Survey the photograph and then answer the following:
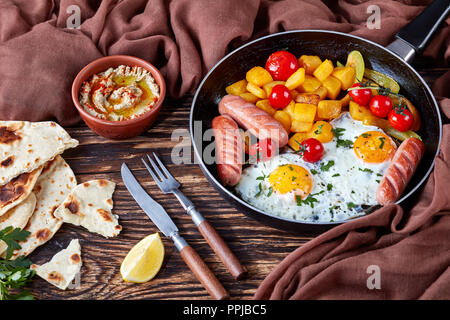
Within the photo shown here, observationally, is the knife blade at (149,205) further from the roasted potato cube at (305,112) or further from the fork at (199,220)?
the roasted potato cube at (305,112)

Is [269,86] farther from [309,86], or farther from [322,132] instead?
[322,132]

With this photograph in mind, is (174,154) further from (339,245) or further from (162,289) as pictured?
(339,245)

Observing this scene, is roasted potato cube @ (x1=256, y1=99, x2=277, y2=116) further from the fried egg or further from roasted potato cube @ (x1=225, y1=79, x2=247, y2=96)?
the fried egg

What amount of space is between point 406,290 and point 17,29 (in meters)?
3.45

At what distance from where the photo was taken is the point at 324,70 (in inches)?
130

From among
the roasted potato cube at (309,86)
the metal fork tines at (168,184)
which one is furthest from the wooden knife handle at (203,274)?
the roasted potato cube at (309,86)

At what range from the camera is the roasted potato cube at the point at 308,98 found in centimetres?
320

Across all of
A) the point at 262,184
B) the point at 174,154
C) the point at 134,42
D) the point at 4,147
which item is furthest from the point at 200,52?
the point at 4,147

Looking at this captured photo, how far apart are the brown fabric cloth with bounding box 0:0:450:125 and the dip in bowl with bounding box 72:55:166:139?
0.66 feet

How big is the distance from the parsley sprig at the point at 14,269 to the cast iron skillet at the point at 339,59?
1.29 meters

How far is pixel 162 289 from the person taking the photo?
266 cm

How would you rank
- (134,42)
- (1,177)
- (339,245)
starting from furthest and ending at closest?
(134,42)
(1,177)
(339,245)

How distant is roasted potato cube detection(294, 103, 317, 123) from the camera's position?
3111 millimetres

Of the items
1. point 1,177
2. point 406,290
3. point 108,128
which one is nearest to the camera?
point 406,290
